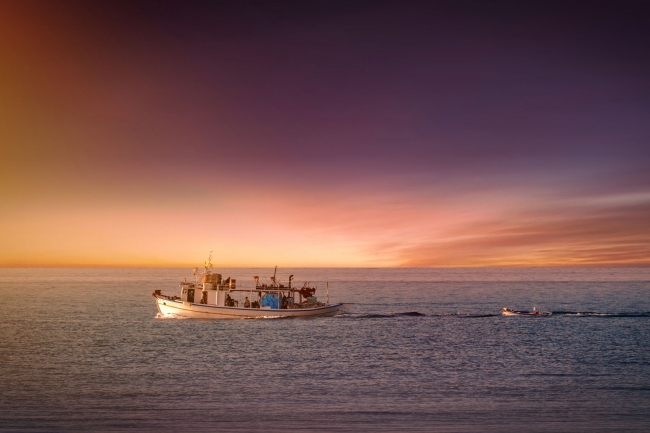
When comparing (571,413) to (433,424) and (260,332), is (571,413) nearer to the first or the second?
(433,424)

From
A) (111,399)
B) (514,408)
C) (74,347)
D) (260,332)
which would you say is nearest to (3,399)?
(111,399)

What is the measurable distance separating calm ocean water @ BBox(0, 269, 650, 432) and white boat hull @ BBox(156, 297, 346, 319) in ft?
22.2

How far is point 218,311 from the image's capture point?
83.2 m

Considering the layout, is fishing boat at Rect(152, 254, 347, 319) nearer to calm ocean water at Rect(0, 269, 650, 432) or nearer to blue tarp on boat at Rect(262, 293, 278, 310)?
blue tarp on boat at Rect(262, 293, 278, 310)

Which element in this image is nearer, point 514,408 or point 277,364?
point 514,408

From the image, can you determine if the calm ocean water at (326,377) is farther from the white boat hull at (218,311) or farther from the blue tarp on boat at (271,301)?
the blue tarp on boat at (271,301)

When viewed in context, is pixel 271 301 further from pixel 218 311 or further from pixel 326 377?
pixel 326 377

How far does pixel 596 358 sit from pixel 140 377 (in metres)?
40.7

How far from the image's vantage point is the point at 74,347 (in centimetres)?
5494

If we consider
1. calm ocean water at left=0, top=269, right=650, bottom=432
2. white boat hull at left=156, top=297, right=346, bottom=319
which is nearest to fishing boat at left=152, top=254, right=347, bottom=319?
white boat hull at left=156, top=297, right=346, bottom=319

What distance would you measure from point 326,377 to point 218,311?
48.4 meters

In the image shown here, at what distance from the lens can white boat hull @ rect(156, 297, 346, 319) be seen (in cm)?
8306

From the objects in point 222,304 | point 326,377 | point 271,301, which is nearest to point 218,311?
point 222,304

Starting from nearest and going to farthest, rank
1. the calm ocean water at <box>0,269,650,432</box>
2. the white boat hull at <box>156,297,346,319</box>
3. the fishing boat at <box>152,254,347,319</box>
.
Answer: the calm ocean water at <box>0,269,650,432</box> < the white boat hull at <box>156,297,346,319</box> < the fishing boat at <box>152,254,347,319</box>
